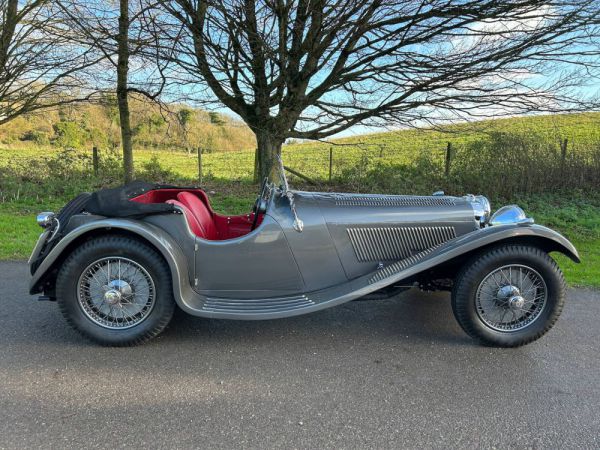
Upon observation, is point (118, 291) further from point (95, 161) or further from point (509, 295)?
point (95, 161)

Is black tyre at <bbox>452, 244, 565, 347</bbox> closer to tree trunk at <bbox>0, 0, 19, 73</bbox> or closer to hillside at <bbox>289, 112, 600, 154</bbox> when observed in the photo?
hillside at <bbox>289, 112, 600, 154</bbox>

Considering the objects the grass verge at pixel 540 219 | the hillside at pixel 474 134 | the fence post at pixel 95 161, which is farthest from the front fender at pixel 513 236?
the fence post at pixel 95 161

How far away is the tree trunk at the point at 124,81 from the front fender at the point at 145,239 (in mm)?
4863

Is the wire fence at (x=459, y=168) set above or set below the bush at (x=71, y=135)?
below

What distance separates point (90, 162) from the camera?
11438 mm

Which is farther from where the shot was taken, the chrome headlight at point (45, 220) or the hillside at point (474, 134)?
the hillside at point (474, 134)

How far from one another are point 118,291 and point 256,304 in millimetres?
1029

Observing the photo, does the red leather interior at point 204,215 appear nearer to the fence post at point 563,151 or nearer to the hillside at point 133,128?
the hillside at point 133,128

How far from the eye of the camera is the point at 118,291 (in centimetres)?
306

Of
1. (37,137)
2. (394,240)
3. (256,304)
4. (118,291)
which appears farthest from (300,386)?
(37,137)

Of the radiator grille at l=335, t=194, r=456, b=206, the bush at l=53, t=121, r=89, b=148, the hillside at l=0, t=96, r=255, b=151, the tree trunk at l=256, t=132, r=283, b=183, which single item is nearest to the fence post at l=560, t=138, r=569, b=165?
the tree trunk at l=256, t=132, r=283, b=183

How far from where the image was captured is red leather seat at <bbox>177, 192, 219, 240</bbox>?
12.1ft

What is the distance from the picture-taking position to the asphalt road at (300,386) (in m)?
2.14

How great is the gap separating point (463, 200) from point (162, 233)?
257 centimetres
